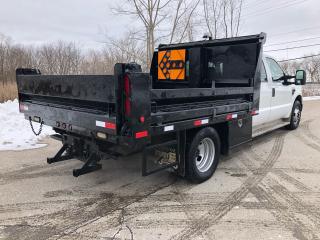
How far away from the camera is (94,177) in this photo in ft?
15.6

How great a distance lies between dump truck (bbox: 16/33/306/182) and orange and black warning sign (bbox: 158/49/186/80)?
0.02 meters

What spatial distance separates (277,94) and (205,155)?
327 cm

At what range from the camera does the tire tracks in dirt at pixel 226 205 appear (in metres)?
3.16

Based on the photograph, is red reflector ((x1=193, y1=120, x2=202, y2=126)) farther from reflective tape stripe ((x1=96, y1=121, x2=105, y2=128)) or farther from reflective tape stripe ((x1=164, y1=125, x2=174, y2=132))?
reflective tape stripe ((x1=96, y1=121, x2=105, y2=128))

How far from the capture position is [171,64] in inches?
260

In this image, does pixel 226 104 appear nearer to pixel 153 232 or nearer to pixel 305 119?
pixel 153 232

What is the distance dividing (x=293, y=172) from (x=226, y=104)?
1763mm

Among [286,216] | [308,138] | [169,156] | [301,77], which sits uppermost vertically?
[301,77]

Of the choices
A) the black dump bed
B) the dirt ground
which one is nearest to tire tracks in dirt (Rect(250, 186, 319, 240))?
the dirt ground

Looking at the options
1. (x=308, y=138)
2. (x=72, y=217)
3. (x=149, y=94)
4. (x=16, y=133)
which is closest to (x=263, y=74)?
(x=308, y=138)

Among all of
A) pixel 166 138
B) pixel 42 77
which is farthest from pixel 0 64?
pixel 166 138

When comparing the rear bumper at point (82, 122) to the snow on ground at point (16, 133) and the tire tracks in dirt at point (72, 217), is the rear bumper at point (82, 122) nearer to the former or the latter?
the tire tracks in dirt at point (72, 217)

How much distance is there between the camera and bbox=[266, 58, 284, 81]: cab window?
6.61m

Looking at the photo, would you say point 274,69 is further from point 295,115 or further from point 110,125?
point 110,125
